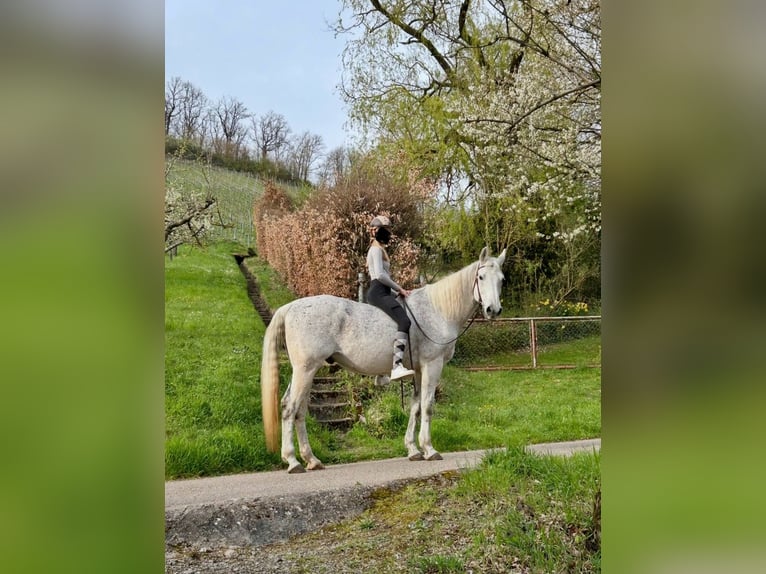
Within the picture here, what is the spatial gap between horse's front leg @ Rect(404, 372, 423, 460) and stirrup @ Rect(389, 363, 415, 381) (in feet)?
0.56

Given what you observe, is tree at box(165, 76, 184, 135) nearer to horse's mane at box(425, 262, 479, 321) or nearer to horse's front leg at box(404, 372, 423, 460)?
horse's mane at box(425, 262, 479, 321)

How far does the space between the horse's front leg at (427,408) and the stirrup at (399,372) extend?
166 mm

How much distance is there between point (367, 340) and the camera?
301 cm

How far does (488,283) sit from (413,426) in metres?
0.93

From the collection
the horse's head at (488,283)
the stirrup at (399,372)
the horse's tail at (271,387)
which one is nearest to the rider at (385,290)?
the stirrup at (399,372)

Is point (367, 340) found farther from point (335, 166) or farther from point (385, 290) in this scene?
point (335, 166)

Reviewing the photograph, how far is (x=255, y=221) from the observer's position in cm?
307

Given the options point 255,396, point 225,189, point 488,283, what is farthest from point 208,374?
point 488,283
